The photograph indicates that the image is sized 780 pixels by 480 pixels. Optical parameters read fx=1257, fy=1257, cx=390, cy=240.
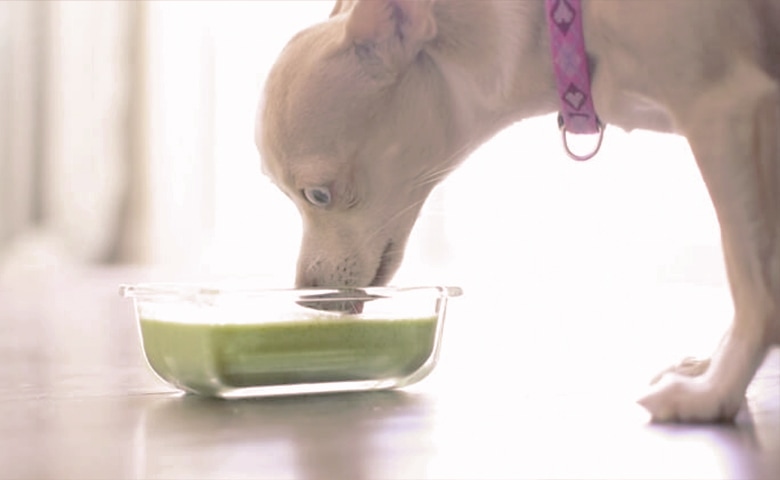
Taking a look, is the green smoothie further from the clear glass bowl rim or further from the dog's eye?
the dog's eye

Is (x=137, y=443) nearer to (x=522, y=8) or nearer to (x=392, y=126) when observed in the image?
(x=392, y=126)

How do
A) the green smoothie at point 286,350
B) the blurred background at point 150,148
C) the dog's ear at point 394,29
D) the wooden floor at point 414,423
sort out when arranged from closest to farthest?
the wooden floor at point 414,423
the green smoothie at point 286,350
the dog's ear at point 394,29
the blurred background at point 150,148

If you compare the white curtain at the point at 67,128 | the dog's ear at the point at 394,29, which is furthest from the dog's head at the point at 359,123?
the white curtain at the point at 67,128

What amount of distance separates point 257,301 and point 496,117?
35cm

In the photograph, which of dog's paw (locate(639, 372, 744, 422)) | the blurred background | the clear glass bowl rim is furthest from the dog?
the blurred background

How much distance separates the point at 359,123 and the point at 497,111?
0.16 meters

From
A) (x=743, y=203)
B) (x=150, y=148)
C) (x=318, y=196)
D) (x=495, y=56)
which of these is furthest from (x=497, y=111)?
(x=150, y=148)

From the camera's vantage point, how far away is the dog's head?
1.30m

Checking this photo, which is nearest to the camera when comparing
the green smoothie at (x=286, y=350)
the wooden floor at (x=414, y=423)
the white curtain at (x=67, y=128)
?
the wooden floor at (x=414, y=423)

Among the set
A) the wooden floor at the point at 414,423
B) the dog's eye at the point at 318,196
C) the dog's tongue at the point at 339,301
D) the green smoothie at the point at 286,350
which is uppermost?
the dog's eye at the point at 318,196

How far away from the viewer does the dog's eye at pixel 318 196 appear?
135 centimetres

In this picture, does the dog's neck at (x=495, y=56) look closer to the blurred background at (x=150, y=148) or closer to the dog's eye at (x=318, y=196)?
the dog's eye at (x=318, y=196)

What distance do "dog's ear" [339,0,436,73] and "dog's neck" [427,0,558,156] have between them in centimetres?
2

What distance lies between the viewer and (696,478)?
830 millimetres
